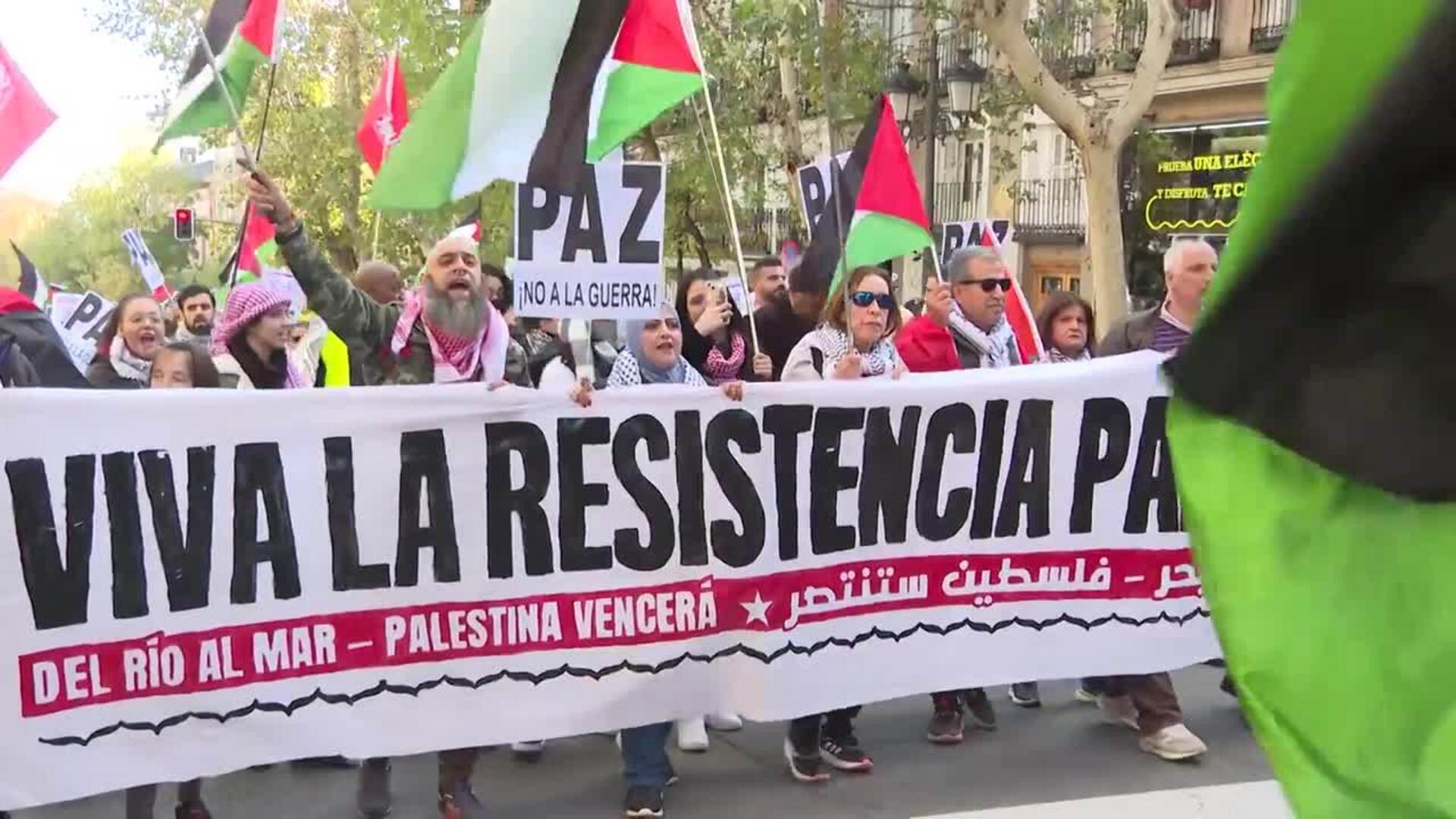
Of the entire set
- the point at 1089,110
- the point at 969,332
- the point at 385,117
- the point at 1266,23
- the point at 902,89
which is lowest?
the point at 969,332

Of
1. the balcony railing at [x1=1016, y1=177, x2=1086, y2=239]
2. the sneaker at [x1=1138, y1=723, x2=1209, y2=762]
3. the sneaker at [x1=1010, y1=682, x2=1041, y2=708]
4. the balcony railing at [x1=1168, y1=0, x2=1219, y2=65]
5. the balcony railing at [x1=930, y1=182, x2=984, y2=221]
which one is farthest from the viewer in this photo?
the balcony railing at [x1=930, y1=182, x2=984, y2=221]

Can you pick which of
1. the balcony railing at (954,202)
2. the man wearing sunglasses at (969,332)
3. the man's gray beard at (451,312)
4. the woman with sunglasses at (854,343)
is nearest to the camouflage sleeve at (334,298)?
the man's gray beard at (451,312)

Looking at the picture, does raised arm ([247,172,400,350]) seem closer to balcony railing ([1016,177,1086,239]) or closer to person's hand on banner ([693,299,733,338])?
person's hand on banner ([693,299,733,338])

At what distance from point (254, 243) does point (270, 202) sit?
6.65 meters

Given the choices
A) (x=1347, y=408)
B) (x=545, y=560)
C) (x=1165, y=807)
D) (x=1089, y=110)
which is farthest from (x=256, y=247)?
(x=1347, y=408)

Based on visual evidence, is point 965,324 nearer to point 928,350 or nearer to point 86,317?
point 928,350

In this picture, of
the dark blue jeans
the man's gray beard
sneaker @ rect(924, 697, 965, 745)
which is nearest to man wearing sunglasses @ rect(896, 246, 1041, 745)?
sneaker @ rect(924, 697, 965, 745)

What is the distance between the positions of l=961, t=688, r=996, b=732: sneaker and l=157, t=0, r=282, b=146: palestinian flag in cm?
381

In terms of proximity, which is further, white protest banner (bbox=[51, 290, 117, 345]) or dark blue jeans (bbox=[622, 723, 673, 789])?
white protest banner (bbox=[51, 290, 117, 345])

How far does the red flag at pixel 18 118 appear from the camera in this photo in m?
5.46

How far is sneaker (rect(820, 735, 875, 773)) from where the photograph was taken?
496 cm

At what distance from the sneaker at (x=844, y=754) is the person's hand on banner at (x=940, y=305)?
1748mm

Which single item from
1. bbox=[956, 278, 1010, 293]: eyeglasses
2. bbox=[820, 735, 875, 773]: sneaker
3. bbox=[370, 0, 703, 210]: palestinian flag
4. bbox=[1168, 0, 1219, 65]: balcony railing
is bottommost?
bbox=[820, 735, 875, 773]: sneaker

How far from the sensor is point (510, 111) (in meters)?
4.65
